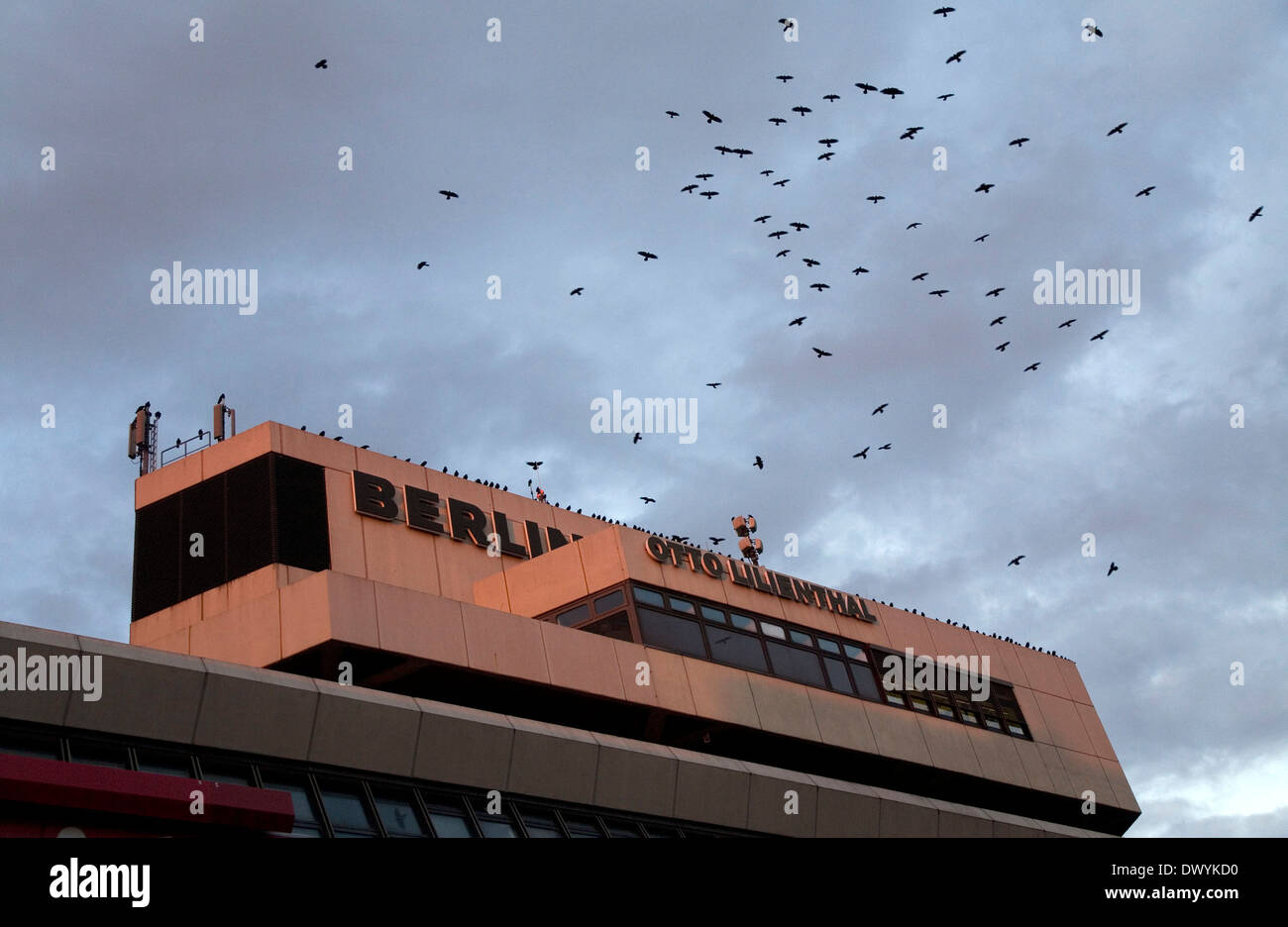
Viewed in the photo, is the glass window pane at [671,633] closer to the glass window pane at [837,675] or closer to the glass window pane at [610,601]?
the glass window pane at [610,601]

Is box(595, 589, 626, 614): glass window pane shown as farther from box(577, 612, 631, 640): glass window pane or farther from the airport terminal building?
box(577, 612, 631, 640): glass window pane

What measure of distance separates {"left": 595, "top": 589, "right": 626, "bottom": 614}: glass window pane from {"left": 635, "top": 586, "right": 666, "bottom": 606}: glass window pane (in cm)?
43

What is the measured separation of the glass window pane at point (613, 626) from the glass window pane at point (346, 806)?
13642mm

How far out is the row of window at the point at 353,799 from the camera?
802 inches

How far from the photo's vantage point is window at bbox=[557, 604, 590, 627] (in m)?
37.6

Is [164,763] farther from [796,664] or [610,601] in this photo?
[796,664]

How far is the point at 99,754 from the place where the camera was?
20.5 meters

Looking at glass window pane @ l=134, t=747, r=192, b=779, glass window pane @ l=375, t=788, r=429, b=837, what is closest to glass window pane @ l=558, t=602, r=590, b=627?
glass window pane @ l=375, t=788, r=429, b=837

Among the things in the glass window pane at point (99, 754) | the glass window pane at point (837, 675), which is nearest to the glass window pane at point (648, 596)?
the glass window pane at point (837, 675)

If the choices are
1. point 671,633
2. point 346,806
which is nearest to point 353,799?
point 346,806

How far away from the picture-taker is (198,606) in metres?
40.1
